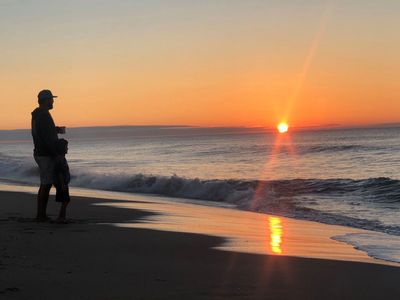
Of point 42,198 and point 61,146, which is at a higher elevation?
point 61,146

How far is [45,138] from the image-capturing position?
23.8 ft

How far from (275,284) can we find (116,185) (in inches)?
628

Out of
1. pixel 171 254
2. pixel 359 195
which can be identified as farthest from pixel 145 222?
pixel 359 195

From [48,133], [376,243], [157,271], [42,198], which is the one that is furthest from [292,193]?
[157,271]

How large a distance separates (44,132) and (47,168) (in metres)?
0.48

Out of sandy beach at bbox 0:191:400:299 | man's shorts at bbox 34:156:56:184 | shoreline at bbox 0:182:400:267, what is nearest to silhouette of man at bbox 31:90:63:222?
man's shorts at bbox 34:156:56:184

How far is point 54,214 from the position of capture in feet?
29.9

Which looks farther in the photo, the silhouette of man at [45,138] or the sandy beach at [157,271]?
the silhouette of man at [45,138]

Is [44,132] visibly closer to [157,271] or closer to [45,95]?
[45,95]

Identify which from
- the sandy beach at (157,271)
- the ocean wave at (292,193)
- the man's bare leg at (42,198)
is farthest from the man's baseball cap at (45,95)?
the ocean wave at (292,193)

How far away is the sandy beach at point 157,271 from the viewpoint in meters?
4.02

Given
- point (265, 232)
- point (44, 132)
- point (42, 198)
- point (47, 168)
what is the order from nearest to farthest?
point (44, 132), point (47, 168), point (42, 198), point (265, 232)

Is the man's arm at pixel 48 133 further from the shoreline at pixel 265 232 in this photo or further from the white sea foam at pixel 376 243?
the white sea foam at pixel 376 243

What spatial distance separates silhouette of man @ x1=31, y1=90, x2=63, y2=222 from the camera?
7.27 metres
